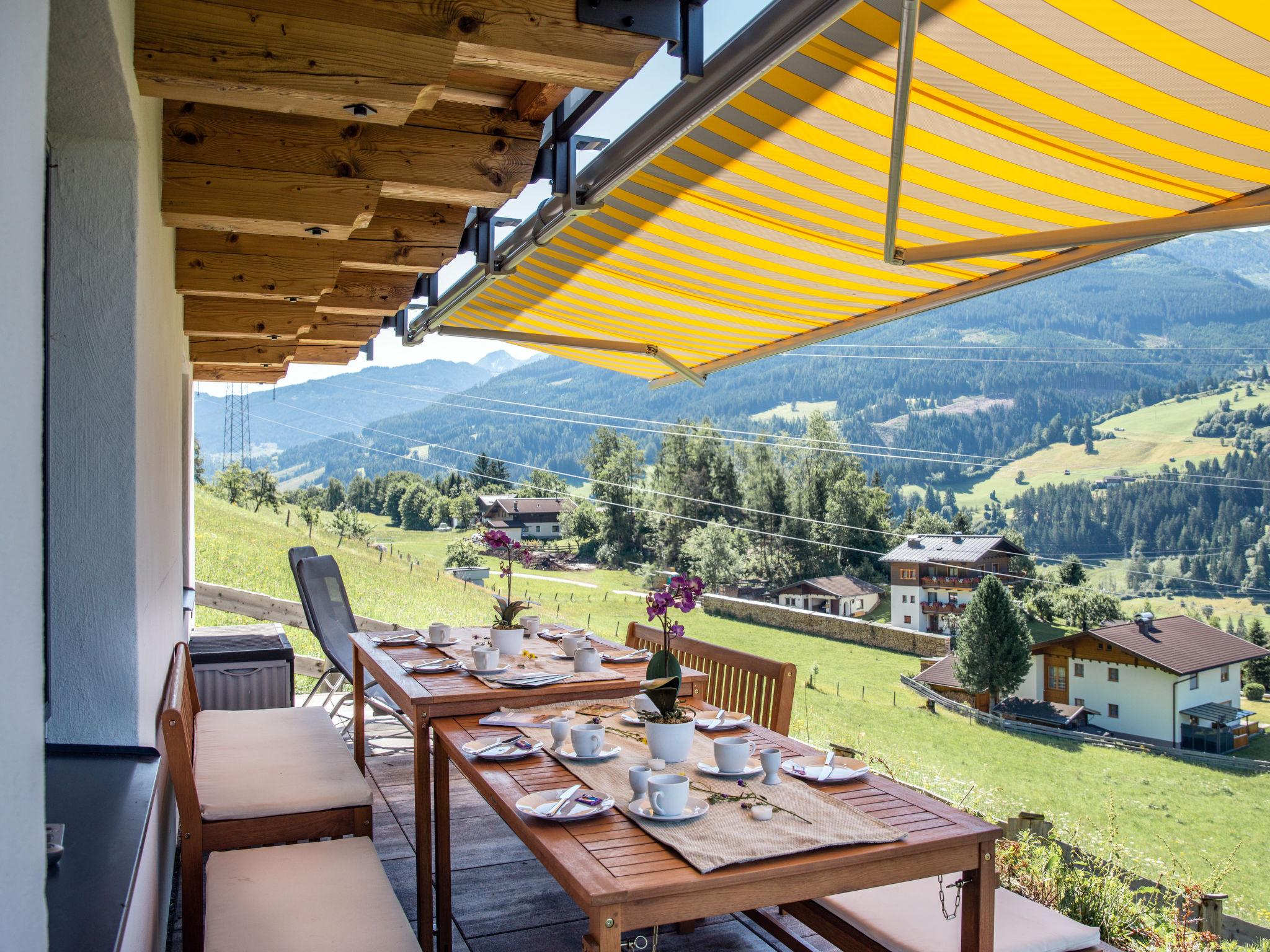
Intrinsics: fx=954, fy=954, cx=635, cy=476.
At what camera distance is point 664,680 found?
251 centimetres

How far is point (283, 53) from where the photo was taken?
1885mm

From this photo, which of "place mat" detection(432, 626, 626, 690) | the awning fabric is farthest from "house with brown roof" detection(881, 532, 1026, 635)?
the awning fabric

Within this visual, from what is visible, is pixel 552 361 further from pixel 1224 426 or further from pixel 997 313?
pixel 1224 426

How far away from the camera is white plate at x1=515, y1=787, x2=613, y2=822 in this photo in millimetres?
2037

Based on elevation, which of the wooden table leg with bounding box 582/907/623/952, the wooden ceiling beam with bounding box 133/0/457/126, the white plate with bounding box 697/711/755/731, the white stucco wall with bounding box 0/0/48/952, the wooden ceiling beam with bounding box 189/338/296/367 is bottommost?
the wooden table leg with bounding box 582/907/623/952

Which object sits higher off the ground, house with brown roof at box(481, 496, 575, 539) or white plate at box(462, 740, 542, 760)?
white plate at box(462, 740, 542, 760)

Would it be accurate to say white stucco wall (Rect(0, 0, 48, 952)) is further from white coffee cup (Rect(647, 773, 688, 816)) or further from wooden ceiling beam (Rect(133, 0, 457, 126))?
white coffee cup (Rect(647, 773, 688, 816))

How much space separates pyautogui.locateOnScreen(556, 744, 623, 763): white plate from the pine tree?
2227 centimetres

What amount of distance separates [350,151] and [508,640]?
6.90ft

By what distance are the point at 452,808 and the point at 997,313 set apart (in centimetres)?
7943

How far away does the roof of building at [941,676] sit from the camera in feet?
78.4

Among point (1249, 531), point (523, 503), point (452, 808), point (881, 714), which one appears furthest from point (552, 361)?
point (452, 808)

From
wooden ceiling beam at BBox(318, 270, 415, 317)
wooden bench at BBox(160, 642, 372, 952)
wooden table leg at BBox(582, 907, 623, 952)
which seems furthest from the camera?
wooden ceiling beam at BBox(318, 270, 415, 317)

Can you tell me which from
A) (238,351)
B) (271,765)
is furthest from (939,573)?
(271,765)
